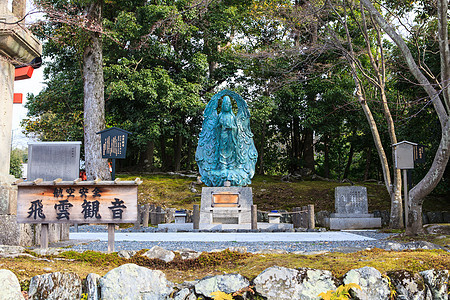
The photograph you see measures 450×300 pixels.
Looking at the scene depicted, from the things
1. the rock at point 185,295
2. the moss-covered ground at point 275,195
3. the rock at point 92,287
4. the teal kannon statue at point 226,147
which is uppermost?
the teal kannon statue at point 226,147

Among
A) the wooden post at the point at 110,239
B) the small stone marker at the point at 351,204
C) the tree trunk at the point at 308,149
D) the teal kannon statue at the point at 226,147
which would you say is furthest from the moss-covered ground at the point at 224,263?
the tree trunk at the point at 308,149

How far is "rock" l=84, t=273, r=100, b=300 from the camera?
10.3ft

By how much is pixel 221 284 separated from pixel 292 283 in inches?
23.0

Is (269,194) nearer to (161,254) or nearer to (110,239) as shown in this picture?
(110,239)

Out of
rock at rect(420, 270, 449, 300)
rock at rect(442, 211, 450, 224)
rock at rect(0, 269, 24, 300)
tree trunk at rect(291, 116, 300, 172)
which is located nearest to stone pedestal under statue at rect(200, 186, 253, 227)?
rock at rect(442, 211, 450, 224)

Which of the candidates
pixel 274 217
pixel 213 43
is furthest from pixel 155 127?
pixel 274 217

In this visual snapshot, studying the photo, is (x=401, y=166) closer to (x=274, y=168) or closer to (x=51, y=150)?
(x=51, y=150)

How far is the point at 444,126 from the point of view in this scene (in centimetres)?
749

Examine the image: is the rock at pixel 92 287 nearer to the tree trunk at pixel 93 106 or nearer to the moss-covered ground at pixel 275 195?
the tree trunk at pixel 93 106

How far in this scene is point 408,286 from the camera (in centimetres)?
341

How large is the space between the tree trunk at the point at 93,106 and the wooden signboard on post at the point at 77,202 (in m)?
9.61

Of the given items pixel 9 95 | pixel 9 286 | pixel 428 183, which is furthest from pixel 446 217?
pixel 9 286

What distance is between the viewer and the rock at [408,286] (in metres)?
3.39

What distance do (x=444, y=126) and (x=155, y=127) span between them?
1256 centimetres
